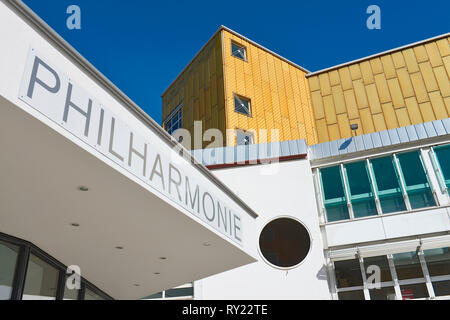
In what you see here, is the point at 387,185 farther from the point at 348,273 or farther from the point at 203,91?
the point at 203,91

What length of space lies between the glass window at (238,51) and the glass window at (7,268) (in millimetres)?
13364

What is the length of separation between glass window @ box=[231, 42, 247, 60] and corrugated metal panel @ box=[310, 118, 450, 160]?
21.3ft

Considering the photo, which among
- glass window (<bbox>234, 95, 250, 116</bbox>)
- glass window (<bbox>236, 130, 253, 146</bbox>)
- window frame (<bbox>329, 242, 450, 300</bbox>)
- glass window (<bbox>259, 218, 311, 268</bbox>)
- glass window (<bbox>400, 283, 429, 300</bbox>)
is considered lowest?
glass window (<bbox>400, 283, 429, 300</bbox>)

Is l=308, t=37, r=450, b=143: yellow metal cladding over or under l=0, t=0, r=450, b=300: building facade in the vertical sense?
over

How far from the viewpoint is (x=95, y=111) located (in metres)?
4.12

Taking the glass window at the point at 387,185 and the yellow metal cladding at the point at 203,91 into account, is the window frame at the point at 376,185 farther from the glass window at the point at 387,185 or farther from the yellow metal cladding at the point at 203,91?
the yellow metal cladding at the point at 203,91

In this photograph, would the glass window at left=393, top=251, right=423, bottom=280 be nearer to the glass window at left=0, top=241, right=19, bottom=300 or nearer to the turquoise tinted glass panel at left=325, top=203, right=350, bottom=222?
the turquoise tinted glass panel at left=325, top=203, right=350, bottom=222

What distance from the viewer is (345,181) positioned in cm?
1195

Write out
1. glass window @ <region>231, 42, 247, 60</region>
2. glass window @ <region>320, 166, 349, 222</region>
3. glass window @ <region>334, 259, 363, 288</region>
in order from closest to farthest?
glass window @ <region>334, 259, 363, 288</region>
glass window @ <region>320, 166, 349, 222</region>
glass window @ <region>231, 42, 247, 60</region>

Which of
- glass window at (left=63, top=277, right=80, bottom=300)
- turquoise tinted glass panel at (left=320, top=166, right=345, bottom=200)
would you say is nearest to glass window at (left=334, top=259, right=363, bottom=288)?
turquoise tinted glass panel at (left=320, top=166, right=345, bottom=200)

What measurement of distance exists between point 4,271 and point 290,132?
12.5 metres

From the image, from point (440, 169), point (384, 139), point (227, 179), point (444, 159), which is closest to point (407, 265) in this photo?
point (440, 169)

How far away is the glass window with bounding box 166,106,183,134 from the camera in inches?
756
